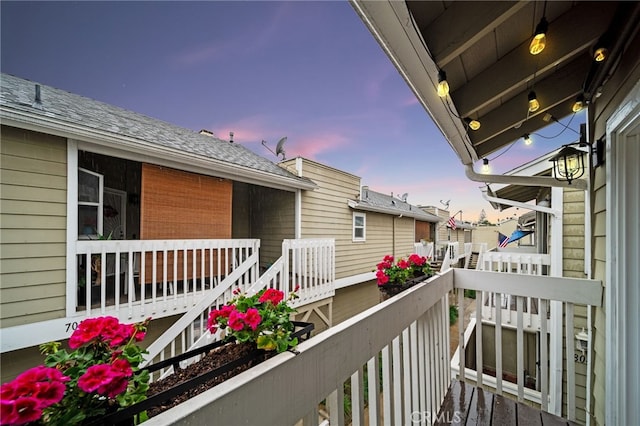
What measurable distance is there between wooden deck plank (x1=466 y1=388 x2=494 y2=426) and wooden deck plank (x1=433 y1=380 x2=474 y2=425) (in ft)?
0.09

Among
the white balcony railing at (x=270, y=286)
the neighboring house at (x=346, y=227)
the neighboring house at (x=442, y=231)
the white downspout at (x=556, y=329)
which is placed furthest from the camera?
the neighboring house at (x=442, y=231)

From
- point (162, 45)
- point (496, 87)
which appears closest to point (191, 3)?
point (162, 45)

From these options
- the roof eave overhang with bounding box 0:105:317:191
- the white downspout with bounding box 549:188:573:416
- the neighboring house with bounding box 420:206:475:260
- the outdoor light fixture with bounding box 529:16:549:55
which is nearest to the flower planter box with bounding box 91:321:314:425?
the outdoor light fixture with bounding box 529:16:549:55

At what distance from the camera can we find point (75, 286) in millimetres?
3098

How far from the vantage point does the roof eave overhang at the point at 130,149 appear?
279cm

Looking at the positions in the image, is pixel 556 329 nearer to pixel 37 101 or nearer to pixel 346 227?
pixel 346 227

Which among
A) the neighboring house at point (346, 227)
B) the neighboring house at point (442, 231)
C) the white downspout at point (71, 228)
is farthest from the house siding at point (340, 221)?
the neighboring house at point (442, 231)

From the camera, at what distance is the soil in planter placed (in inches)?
29.9

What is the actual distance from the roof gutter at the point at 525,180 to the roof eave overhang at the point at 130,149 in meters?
3.48

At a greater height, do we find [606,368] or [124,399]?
[124,399]

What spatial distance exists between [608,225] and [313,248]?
4.28 meters

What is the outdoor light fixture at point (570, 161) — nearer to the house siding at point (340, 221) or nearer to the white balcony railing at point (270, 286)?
the white balcony railing at point (270, 286)

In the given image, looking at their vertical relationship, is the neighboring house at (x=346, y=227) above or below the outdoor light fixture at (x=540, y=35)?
below

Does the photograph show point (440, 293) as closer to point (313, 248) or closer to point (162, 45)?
point (313, 248)
